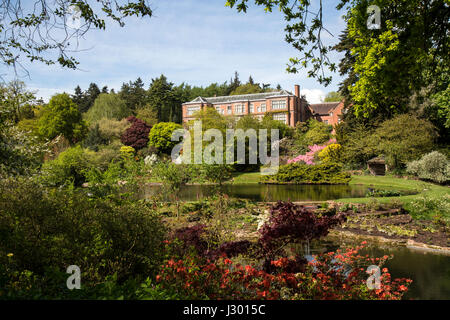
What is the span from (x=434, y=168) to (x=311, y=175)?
8.02 meters

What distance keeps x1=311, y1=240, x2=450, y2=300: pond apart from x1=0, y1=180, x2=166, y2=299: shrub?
4.53m

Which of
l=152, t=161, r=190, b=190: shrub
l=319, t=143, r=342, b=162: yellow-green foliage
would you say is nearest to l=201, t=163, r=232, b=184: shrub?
l=152, t=161, r=190, b=190: shrub

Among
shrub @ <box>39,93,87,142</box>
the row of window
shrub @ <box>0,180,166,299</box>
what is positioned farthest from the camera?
the row of window

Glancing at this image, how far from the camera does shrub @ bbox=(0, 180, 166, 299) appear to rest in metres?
3.09

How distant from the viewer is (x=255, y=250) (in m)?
4.92

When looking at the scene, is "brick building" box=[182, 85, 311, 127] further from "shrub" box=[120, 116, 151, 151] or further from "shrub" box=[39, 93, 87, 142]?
"shrub" box=[39, 93, 87, 142]

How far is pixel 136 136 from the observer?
132 ft

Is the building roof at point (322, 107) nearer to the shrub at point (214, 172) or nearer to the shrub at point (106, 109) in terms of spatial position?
the shrub at point (106, 109)

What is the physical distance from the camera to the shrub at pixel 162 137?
39.2 metres

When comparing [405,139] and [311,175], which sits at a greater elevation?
[405,139]

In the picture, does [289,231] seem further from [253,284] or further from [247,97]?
[247,97]

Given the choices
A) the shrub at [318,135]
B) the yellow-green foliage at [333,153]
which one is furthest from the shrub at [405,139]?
the shrub at [318,135]

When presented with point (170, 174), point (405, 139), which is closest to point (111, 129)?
point (170, 174)

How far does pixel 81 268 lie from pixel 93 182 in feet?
21.7
